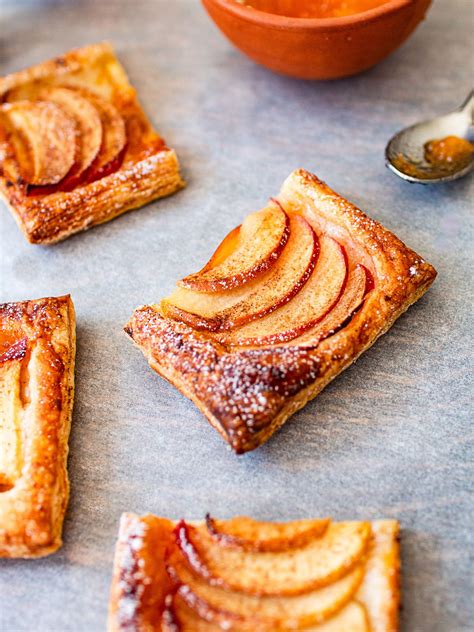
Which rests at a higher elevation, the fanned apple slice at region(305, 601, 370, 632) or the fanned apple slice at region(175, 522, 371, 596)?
the fanned apple slice at region(175, 522, 371, 596)

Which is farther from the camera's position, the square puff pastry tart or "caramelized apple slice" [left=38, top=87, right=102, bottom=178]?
"caramelized apple slice" [left=38, top=87, right=102, bottom=178]

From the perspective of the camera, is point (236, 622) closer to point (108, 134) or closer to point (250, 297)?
point (250, 297)

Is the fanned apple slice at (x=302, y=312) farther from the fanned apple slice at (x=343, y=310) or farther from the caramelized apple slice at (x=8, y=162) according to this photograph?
the caramelized apple slice at (x=8, y=162)

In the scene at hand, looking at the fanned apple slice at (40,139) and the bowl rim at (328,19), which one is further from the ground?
the bowl rim at (328,19)

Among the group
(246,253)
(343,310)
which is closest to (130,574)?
(343,310)

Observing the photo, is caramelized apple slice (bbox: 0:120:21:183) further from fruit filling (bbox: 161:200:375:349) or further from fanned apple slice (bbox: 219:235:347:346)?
fanned apple slice (bbox: 219:235:347:346)

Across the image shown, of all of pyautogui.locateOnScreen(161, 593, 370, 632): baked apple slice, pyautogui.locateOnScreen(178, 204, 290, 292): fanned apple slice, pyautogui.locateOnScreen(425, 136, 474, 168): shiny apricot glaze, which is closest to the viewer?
pyautogui.locateOnScreen(161, 593, 370, 632): baked apple slice

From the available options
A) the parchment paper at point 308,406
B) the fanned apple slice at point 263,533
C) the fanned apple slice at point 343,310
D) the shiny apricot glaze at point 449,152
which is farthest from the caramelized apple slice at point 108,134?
the fanned apple slice at point 263,533

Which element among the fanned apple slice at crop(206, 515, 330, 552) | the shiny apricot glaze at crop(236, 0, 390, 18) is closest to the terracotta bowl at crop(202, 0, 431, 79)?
the shiny apricot glaze at crop(236, 0, 390, 18)
